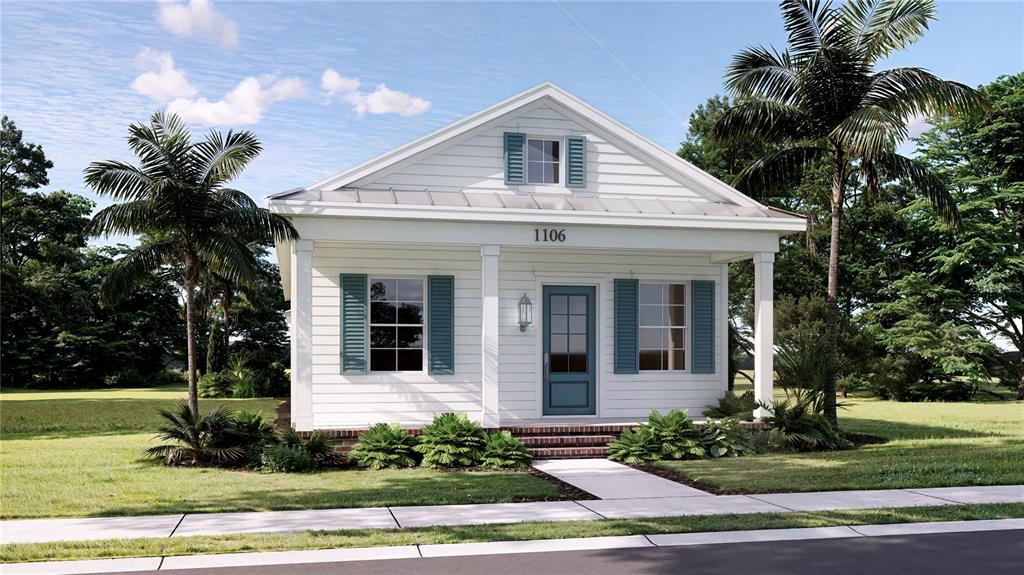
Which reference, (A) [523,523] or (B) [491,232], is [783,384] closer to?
(B) [491,232]

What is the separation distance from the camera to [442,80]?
1139 inches

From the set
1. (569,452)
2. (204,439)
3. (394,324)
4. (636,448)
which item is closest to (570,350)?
(569,452)

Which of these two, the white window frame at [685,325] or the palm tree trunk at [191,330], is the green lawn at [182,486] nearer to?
the palm tree trunk at [191,330]

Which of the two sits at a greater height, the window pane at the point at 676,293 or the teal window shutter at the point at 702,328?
the window pane at the point at 676,293

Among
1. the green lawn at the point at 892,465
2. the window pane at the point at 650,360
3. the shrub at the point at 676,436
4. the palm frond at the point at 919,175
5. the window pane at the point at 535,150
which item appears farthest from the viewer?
the palm frond at the point at 919,175

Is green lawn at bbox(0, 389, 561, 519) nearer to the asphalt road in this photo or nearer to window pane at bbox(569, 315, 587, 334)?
the asphalt road

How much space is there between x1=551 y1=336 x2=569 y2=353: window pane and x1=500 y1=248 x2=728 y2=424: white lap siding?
314 millimetres

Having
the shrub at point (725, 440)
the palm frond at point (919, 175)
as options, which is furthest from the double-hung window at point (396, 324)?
the palm frond at point (919, 175)

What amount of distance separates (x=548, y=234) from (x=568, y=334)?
2.28 metres

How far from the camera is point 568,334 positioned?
15.2m

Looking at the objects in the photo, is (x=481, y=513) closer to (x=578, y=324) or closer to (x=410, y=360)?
(x=410, y=360)

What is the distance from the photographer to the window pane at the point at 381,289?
1430 centimetres

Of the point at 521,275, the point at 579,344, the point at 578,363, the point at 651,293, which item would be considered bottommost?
the point at 578,363

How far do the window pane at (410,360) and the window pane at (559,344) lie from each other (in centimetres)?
238
